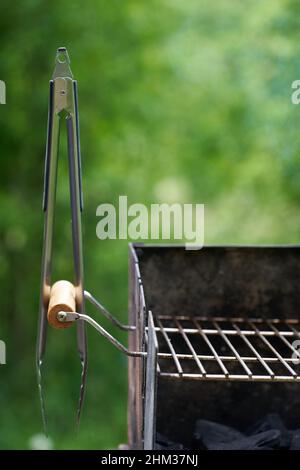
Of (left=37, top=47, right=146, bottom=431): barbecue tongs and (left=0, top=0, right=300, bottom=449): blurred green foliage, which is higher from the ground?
(left=0, top=0, right=300, bottom=449): blurred green foliage

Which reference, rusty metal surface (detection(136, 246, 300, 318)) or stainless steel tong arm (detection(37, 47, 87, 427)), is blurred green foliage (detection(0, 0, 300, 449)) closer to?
rusty metal surface (detection(136, 246, 300, 318))

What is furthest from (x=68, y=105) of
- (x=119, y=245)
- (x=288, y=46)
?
(x=119, y=245)

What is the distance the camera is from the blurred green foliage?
435 centimetres

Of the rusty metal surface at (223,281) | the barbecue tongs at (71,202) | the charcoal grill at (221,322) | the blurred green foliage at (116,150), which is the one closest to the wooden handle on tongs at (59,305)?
the barbecue tongs at (71,202)

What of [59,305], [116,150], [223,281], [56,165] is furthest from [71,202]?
[116,150]

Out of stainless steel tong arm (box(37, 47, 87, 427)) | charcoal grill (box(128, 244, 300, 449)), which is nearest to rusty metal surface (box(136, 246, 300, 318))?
charcoal grill (box(128, 244, 300, 449))

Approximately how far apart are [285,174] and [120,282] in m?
1.57

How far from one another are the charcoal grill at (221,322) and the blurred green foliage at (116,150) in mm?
2230

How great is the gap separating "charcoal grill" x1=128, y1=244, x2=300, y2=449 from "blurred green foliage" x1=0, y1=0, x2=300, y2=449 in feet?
7.32

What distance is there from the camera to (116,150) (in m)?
4.88

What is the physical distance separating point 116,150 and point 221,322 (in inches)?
122

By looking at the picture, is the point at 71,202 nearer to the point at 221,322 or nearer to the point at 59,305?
the point at 59,305

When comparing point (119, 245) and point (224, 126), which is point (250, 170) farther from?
point (119, 245)

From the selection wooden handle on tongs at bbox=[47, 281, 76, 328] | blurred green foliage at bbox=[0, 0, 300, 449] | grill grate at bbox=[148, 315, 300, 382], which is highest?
blurred green foliage at bbox=[0, 0, 300, 449]
